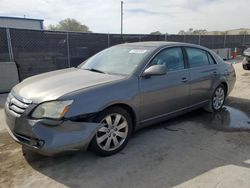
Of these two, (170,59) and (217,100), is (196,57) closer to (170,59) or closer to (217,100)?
(170,59)

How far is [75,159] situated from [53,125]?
744 millimetres

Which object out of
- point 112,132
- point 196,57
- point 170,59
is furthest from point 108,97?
point 196,57

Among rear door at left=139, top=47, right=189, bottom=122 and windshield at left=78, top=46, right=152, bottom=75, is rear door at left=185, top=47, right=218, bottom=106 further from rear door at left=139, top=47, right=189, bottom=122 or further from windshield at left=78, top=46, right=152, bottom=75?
windshield at left=78, top=46, right=152, bottom=75

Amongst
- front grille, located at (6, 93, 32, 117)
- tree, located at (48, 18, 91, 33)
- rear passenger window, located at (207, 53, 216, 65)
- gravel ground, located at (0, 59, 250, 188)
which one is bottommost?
gravel ground, located at (0, 59, 250, 188)

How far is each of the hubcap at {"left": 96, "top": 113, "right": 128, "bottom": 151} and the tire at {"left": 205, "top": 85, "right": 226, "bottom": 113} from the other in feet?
8.58

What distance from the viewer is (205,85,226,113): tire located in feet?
18.0

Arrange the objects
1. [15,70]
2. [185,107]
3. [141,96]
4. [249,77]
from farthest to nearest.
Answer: [249,77], [15,70], [185,107], [141,96]

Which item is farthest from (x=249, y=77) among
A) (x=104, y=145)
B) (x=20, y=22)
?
(x=20, y=22)

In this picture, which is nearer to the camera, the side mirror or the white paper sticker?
the side mirror

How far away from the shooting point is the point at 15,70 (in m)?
7.80

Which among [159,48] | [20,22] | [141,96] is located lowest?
[141,96]

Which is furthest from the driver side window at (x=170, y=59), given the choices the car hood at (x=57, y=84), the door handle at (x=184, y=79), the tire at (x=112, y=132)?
the tire at (x=112, y=132)

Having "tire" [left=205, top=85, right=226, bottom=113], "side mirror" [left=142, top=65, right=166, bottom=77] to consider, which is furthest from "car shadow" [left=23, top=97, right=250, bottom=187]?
"side mirror" [left=142, top=65, right=166, bottom=77]

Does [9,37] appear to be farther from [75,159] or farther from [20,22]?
[20,22]
